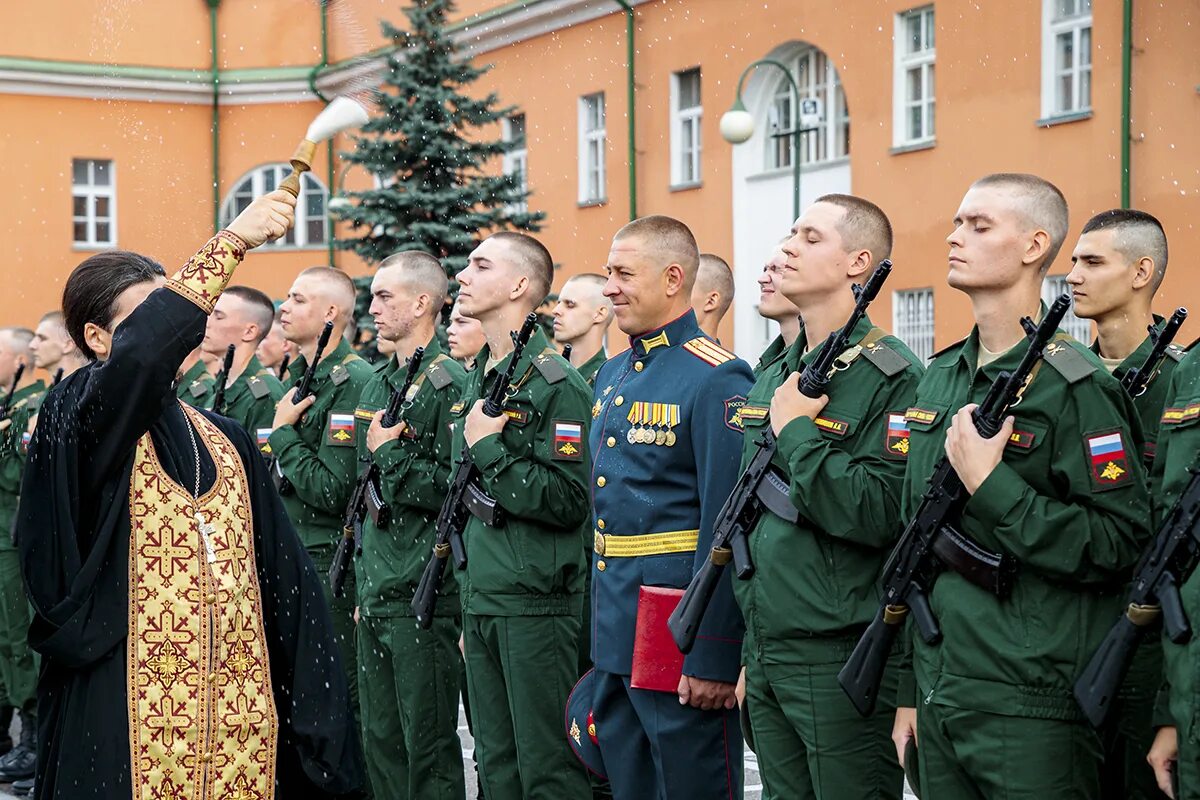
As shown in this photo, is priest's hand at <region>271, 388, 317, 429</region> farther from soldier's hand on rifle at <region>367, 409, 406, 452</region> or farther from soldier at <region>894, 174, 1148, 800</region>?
soldier at <region>894, 174, 1148, 800</region>

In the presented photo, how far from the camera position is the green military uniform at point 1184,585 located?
4.24 m

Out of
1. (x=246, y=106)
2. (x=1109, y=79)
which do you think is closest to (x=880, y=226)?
(x=1109, y=79)

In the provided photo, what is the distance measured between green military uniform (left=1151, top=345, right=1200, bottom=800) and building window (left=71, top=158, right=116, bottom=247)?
1201 inches

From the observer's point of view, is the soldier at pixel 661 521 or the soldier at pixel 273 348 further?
the soldier at pixel 273 348

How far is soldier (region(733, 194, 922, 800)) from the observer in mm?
4973

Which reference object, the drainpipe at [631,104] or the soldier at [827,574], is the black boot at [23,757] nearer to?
the soldier at [827,574]

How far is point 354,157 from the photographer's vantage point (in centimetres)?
1955

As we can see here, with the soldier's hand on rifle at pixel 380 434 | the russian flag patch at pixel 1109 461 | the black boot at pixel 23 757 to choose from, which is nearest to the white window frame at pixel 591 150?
the black boot at pixel 23 757

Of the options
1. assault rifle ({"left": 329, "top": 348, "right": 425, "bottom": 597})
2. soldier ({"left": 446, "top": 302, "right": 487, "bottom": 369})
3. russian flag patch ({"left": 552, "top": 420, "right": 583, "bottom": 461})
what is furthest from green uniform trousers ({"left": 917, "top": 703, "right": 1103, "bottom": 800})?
soldier ({"left": 446, "top": 302, "right": 487, "bottom": 369})

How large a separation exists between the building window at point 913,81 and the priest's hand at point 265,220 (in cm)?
1799

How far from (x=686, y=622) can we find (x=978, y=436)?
47.2 inches

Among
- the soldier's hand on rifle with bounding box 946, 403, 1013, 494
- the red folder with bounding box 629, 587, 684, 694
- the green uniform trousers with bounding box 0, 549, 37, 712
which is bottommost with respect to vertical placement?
the green uniform trousers with bounding box 0, 549, 37, 712

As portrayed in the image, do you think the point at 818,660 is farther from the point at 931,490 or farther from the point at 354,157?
the point at 354,157

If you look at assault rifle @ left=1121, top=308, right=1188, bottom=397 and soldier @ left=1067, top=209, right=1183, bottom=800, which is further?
soldier @ left=1067, top=209, right=1183, bottom=800
